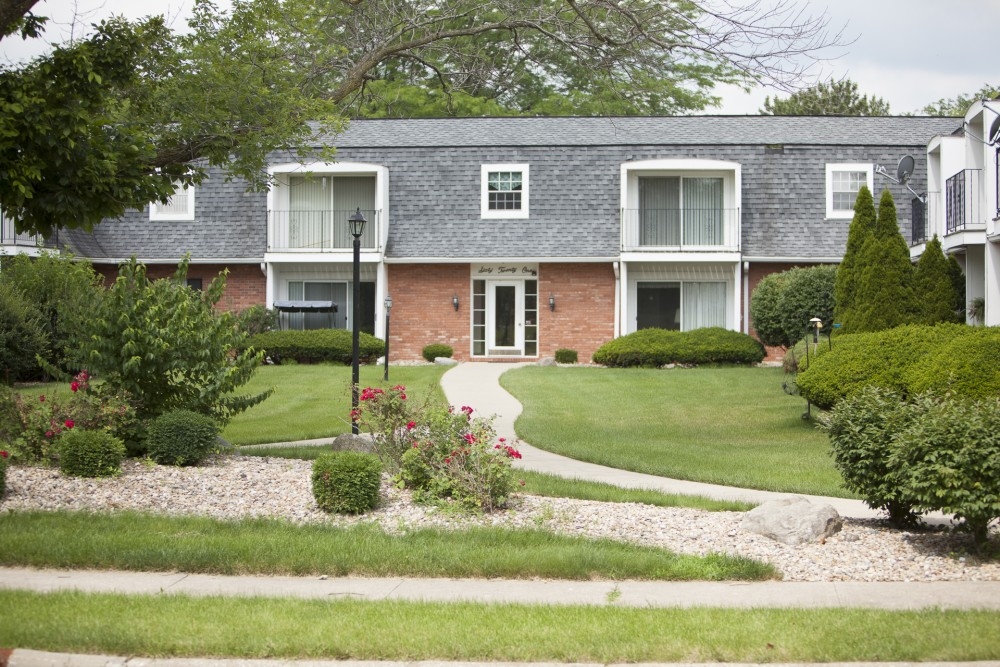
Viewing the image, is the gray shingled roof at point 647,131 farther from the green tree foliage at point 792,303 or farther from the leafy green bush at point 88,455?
the leafy green bush at point 88,455

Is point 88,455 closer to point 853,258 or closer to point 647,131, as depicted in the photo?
point 853,258

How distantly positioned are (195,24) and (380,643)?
11049 mm

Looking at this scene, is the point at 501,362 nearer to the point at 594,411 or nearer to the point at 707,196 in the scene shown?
the point at 707,196

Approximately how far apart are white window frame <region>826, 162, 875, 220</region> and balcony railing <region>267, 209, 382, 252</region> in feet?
39.6

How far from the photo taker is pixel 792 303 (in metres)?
24.6

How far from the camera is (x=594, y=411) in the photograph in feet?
63.3

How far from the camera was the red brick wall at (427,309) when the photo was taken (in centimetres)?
2997

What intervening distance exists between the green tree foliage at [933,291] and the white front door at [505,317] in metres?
13.8

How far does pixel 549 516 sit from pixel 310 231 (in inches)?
867

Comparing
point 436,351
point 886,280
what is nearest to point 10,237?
point 436,351

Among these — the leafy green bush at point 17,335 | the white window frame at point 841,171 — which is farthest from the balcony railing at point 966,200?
the leafy green bush at point 17,335

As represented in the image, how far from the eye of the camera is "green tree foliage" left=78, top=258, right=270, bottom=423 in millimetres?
12320

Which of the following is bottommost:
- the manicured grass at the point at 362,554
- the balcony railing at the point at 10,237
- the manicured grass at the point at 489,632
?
the manicured grass at the point at 489,632

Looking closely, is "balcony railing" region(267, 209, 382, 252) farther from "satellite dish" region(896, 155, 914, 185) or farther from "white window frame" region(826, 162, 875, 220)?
"satellite dish" region(896, 155, 914, 185)
